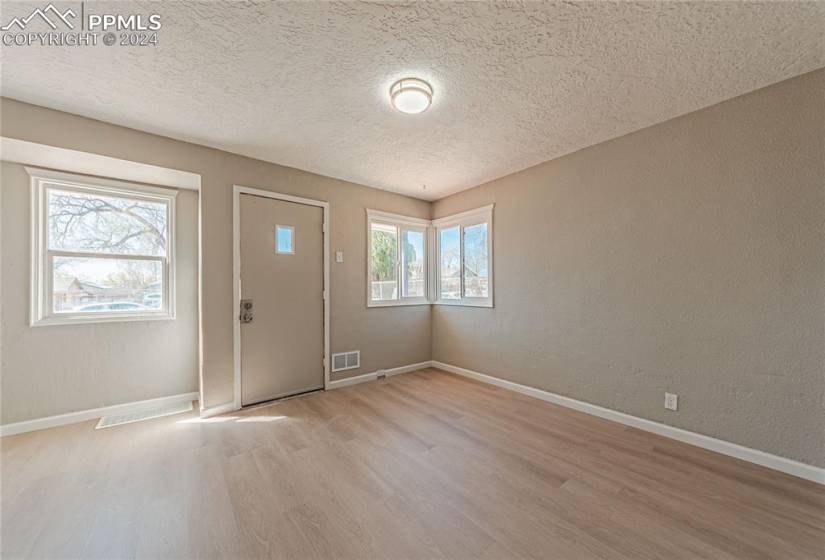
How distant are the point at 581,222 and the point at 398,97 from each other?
2.19 meters

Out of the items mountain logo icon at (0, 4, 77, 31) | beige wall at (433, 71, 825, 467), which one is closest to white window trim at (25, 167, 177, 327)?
mountain logo icon at (0, 4, 77, 31)

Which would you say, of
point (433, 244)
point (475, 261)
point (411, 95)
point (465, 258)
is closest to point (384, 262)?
point (433, 244)

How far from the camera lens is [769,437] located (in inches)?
Answer: 81.9

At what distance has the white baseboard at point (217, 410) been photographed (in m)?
2.92

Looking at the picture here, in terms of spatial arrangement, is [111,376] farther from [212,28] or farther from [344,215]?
[212,28]

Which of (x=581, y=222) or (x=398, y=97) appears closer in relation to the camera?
(x=398, y=97)

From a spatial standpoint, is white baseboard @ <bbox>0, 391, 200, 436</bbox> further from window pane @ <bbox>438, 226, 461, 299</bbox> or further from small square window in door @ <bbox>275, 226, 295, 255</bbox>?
window pane @ <bbox>438, 226, 461, 299</bbox>

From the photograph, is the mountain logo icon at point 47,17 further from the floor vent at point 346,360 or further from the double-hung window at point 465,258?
the double-hung window at point 465,258

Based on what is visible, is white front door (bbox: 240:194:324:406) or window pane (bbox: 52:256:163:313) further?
white front door (bbox: 240:194:324:406)

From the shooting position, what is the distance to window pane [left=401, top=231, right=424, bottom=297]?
15.1 ft

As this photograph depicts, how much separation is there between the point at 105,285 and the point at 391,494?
3.39 m

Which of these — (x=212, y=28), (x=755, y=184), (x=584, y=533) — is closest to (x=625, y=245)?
(x=755, y=184)

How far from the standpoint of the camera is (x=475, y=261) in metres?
4.24

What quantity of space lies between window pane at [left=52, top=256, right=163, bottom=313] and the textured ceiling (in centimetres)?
139
